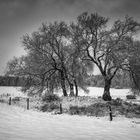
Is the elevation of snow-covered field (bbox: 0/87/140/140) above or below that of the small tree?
below

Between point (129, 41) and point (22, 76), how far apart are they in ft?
59.6

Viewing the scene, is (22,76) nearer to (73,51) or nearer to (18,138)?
(73,51)

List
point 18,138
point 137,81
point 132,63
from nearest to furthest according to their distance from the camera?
1. point 18,138
2. point 132,63
3. point 137,81

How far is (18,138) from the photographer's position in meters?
6.95

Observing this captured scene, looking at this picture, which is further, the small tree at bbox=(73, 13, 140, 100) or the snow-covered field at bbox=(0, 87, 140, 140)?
the small tree at bbox=(73, 13, 140, 100)

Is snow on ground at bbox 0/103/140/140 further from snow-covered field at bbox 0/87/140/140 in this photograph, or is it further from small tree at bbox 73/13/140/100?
small tree at bbox 73/13/140/100

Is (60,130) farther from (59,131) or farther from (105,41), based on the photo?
(105,41)

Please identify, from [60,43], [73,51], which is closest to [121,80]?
[73,51]

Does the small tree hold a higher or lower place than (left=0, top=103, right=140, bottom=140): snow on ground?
higher

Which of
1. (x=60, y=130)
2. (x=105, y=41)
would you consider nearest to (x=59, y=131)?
(x=60, y=130)

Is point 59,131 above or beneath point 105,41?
beneath

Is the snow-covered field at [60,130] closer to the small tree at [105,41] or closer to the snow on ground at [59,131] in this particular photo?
the snow on ground at [59,131]

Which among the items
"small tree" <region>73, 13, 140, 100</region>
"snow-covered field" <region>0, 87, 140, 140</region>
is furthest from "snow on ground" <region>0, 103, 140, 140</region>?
"small tree" <region>73, 13, 140, 100</region>

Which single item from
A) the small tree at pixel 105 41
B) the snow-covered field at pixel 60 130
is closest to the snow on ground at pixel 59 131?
the snow-covered field at pixel 60 130
